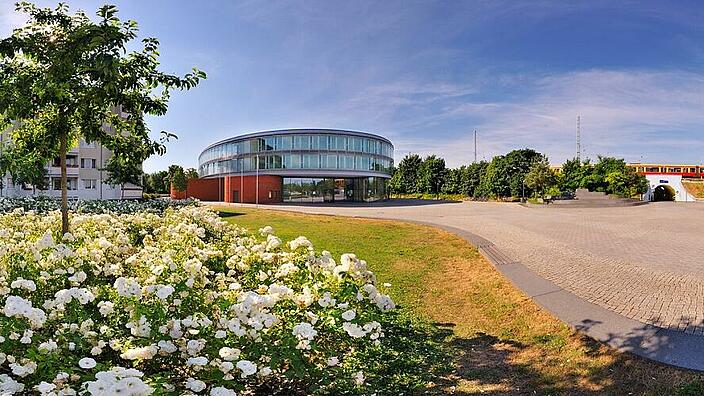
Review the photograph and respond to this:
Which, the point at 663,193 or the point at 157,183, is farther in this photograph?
the point at 157,183

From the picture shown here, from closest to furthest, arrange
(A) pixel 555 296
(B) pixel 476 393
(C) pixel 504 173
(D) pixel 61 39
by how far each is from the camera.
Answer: (B) pixel 476 393 < (D) pixel 61 39 < (A) pixel 555 296 < (C) pixel 504 173

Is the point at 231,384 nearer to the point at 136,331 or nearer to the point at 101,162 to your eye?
the point at 136,331

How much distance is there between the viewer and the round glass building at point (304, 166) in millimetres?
56281

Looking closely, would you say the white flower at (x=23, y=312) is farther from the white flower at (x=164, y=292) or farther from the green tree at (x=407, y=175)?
the green tree at (x=407, y=175)

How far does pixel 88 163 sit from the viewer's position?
56031 millimetres

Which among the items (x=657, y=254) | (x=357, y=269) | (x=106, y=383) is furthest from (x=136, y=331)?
(x=657, y=254)

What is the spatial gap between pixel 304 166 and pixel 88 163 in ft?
94.6

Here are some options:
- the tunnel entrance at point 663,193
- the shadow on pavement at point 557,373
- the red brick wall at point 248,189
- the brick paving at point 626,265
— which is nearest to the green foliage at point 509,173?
the tunnel entrance at point 663,193

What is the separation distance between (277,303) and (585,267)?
8.28m

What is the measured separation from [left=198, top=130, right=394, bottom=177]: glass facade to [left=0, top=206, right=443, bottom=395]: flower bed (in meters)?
50.5

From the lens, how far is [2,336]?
283 centimetres

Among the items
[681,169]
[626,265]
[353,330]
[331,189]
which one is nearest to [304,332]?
[353,330]

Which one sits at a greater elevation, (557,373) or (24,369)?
(24,369)

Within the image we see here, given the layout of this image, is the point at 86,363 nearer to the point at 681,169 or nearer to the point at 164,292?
the point at 164,292
